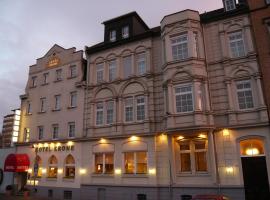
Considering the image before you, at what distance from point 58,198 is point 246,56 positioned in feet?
71.0

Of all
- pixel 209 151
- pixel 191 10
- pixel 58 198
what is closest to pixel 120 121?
pixel 209 151

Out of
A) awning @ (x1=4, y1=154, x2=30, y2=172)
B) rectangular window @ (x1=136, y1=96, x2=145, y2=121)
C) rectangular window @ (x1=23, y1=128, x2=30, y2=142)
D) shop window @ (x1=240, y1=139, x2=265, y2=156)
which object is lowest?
awning @ (x1=4, y1=154, x2=30, y2=172)

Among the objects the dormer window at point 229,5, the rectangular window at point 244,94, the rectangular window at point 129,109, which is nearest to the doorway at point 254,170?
the rectangular window at point 244,94

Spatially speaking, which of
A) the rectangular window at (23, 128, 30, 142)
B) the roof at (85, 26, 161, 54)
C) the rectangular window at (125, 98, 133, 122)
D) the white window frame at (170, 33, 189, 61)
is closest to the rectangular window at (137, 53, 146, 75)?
the roof at (85, 26, 161, 54)

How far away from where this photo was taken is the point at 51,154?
26.5 m

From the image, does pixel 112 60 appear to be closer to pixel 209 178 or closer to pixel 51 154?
pixel 51 154

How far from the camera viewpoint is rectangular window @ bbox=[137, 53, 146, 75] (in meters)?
23.5

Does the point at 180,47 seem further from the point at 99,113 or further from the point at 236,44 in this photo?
the point at 99,113

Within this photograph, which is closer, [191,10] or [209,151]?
[209,151]

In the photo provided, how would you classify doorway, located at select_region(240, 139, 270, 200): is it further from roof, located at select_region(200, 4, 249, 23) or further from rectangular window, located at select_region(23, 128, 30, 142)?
rectangular window, located at select_region(23, 128, 30, 142)

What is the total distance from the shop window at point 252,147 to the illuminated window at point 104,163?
11.2 meters

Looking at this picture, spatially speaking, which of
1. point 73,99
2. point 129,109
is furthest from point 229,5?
point 73,99

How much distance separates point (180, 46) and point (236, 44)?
456 centimetres

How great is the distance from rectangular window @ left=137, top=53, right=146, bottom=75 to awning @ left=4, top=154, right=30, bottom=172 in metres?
16.4
